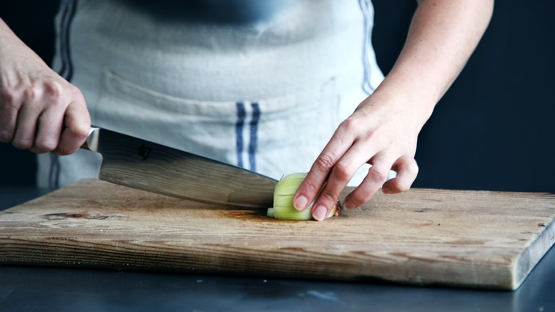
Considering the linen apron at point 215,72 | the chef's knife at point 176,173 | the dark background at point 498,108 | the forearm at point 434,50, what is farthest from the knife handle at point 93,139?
the dark background at point 498,108

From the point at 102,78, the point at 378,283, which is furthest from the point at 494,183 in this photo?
the point at 378,283

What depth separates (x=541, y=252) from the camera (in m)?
0.91

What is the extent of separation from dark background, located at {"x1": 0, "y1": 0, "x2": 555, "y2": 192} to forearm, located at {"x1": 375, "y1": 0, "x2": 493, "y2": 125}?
98cm

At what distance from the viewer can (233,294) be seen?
785 millimetres

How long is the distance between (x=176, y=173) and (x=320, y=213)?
0.27 metres

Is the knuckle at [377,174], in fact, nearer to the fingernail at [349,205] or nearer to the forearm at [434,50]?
the fingernail at [349,205]

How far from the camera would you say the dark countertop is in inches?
29.0

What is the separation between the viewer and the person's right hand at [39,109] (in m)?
1.03

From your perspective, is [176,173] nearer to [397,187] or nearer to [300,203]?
[300,203]

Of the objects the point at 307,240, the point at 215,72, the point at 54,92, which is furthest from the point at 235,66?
the point at 307,240

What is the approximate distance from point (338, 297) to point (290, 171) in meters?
0.66

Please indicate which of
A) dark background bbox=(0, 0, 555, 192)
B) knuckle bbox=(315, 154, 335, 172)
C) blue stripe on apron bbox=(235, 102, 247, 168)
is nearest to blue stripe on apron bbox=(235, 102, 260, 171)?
blue stripe on apron bbox=(235, 102, 247, 168)

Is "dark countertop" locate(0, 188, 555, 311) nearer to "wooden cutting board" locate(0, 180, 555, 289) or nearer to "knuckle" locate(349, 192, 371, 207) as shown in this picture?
"wooden cutting board" locate(0, 180, 555, 289)

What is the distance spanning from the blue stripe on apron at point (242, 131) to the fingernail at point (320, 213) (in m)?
0.39
